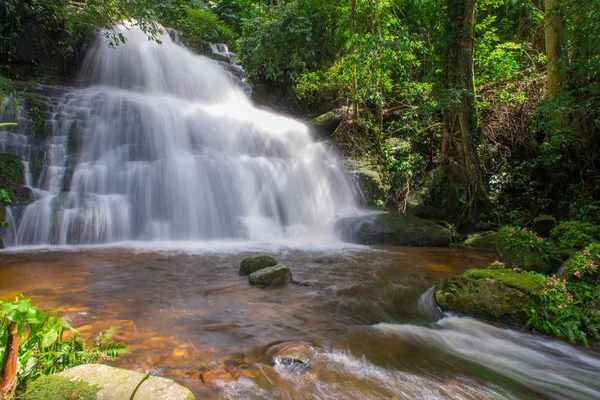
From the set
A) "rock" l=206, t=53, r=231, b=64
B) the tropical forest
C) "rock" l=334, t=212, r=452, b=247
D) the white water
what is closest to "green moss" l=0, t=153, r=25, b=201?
the tropical forest

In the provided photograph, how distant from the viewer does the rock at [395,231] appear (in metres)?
7.93

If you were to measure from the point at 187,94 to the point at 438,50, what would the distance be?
30.8 feet

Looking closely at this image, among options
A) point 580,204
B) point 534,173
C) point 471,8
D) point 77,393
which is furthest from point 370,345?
point 471,8

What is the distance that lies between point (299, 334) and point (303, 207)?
6.75 m

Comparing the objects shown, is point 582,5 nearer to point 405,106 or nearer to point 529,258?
point 529,258

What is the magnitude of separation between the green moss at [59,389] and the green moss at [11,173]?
6792 millimetres

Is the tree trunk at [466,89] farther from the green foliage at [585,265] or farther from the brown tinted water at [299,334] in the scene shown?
the green foliage at [585,265]

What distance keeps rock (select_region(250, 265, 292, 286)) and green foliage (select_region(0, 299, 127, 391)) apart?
7.53 ft

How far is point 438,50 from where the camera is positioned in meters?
9.12

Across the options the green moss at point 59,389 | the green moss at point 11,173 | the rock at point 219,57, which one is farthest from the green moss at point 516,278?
the rock at point 219,57

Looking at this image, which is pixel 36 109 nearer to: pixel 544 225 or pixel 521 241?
pixel 521 241

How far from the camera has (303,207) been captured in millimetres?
9930

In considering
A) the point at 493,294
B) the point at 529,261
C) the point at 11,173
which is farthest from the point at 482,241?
the point at 11,173

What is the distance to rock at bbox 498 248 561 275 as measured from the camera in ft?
14.2
